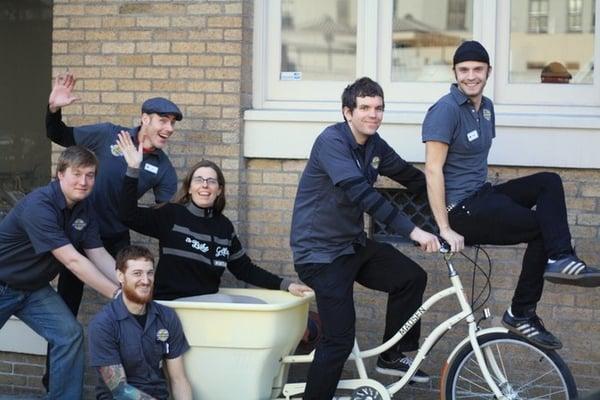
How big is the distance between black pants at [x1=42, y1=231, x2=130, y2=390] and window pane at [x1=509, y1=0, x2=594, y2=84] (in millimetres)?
2546

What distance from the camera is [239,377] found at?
5.80 meters

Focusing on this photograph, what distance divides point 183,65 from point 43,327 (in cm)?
189

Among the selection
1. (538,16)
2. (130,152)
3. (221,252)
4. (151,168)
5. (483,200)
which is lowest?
(221,252)

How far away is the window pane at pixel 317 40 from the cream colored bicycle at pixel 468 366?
5.88 ft

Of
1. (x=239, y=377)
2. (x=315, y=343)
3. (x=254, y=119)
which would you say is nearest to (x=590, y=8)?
(x=254, y=119)

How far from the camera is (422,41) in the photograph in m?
7.05

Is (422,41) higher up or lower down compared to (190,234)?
higher up

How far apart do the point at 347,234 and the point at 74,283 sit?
182cm

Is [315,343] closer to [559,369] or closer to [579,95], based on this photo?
[559,369]

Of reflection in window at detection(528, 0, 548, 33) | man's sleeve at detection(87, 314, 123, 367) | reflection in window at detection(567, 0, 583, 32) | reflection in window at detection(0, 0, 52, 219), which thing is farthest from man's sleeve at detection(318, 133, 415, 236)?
reflection in window at detection(0, 0, 52, 219)

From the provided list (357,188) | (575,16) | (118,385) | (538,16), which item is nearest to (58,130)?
(118,385)

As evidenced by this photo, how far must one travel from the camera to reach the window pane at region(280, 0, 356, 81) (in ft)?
23.4

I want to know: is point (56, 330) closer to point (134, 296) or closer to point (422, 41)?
point (134, 296)

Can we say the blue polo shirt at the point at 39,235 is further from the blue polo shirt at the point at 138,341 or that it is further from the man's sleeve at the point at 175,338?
the man's sleeve at the point at 175,338
